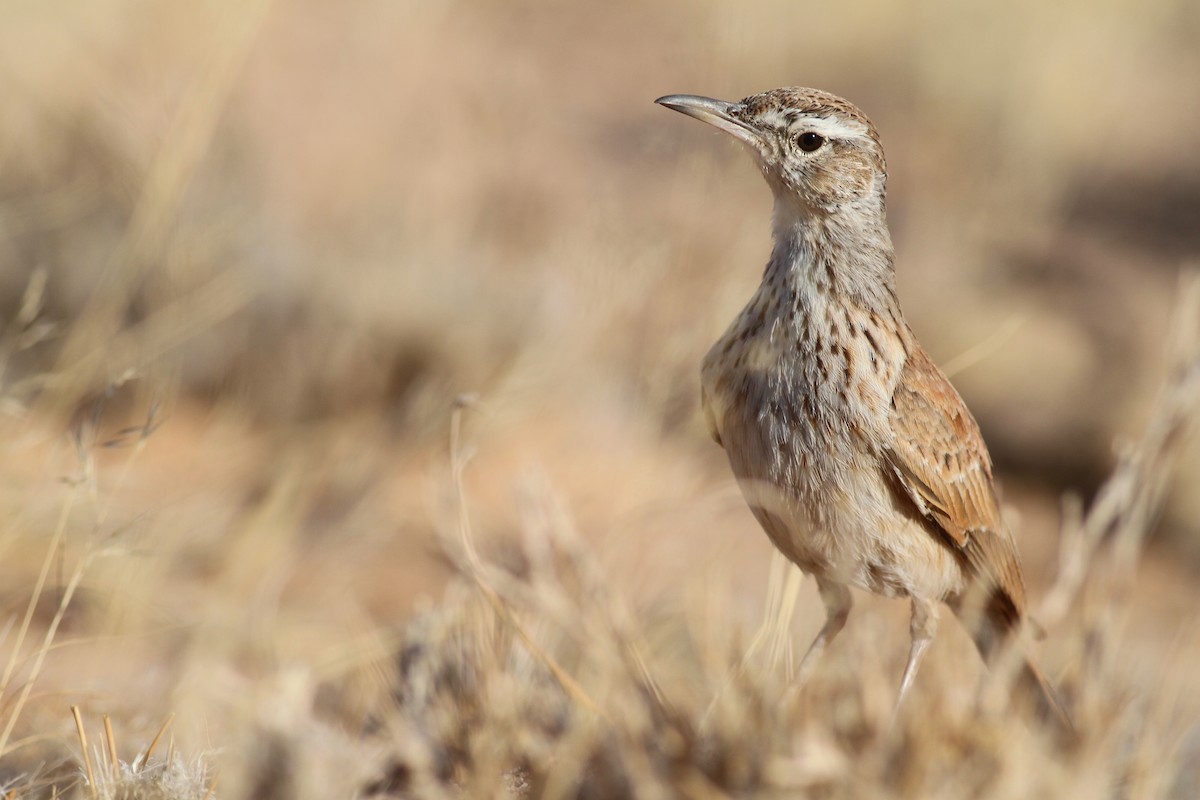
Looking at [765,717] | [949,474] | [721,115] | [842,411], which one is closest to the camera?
[765,717]

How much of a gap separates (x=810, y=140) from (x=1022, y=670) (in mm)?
1632

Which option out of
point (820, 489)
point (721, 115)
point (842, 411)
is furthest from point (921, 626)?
point (721, 115)

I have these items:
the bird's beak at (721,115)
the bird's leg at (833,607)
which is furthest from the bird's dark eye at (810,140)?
the bird's leg at (833,607)

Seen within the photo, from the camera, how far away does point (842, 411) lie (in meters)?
3.43

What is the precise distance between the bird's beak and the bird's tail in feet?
5.48

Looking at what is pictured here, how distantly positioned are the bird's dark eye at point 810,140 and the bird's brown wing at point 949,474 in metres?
0.67

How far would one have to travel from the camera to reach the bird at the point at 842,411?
3449mm

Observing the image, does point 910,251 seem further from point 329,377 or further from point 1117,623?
point 1117,623

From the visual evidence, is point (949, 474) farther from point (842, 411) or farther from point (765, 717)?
point (765, 717)

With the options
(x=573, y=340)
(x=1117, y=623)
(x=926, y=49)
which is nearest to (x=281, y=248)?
(x=573, y=340)

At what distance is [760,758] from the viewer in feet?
9.20

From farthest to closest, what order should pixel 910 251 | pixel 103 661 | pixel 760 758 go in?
pixel 910 251 → pixel 103 661 → pixel 760 758

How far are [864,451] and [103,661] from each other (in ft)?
8.76

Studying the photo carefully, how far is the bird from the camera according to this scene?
11.3ft
